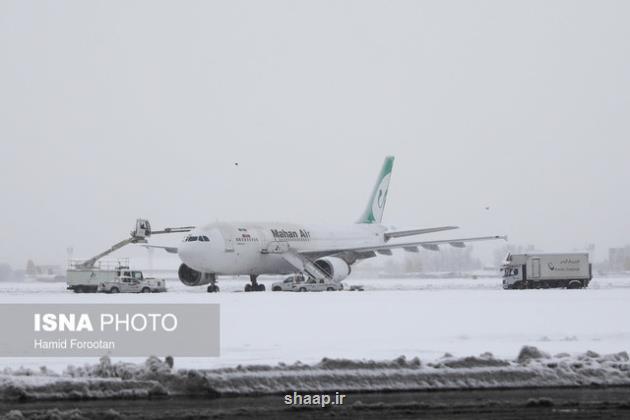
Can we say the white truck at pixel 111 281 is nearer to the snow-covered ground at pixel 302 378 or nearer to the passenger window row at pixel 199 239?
the passenger window row at pixel 199 239

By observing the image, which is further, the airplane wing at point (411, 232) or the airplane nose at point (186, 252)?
the airplane wing at point (411, 232)

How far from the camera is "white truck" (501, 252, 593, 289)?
50156mm

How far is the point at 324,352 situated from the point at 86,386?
5.57m

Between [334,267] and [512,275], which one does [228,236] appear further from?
[512,275]

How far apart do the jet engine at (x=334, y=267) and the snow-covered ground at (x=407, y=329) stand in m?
14.7

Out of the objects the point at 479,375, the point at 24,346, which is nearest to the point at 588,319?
the point at 479,375

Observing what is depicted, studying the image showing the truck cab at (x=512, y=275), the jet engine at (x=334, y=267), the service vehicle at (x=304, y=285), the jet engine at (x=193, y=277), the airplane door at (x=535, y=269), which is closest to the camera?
the service vehicle at (x=304, y=285)

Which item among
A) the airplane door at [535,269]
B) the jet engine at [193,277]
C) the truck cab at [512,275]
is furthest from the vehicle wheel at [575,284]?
the jet engine at [193,277]

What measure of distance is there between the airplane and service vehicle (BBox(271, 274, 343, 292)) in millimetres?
882

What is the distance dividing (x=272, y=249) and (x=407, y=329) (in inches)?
1123

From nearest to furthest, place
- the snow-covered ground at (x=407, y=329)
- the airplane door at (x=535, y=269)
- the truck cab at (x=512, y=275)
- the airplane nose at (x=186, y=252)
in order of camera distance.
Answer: the snow-covered ground at (x=407, y=329), the airplane nose at (x=186, y=252), the airplane door at (x=535, y=269), the truck cab at (x=512, y=275)

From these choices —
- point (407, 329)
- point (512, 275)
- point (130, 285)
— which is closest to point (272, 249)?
point (130, 285)

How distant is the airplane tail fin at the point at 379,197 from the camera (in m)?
64.1

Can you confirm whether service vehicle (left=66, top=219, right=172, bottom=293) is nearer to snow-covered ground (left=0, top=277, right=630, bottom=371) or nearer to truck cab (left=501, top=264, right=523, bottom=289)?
snow-covered ground (left=0, top=277, right=630, bottom=371)
